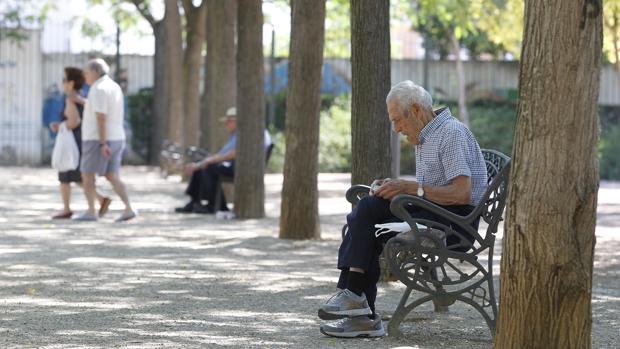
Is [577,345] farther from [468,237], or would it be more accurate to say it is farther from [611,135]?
[611,135]

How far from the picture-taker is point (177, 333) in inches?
287

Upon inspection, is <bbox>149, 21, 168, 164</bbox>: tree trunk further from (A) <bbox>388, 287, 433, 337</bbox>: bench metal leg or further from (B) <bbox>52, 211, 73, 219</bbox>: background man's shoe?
(A) <bbox>388, 287, 433, 337</bbox>: bench metal leg

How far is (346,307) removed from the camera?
23.4ft

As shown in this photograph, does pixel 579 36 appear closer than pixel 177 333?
Yes

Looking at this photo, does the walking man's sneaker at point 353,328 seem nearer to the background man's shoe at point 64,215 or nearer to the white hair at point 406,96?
the white hair at point 406,96

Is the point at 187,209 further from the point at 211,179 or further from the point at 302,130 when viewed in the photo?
the point at 302,130

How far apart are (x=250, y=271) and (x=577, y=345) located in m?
5.05

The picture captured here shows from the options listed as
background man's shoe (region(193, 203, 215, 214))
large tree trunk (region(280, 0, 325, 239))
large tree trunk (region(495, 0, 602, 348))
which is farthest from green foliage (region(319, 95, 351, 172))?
large tree trunk (region(495, 0, 602, 348))

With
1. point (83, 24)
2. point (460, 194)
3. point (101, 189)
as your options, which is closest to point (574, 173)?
point (460, 194)

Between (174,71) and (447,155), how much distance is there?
19.6 m

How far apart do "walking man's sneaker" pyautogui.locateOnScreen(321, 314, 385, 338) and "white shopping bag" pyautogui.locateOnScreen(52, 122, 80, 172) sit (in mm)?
9067

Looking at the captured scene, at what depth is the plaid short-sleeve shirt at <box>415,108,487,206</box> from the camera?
7.21 metres

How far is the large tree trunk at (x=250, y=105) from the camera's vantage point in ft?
50.7

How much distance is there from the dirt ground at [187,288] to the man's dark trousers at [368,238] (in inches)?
13.4
